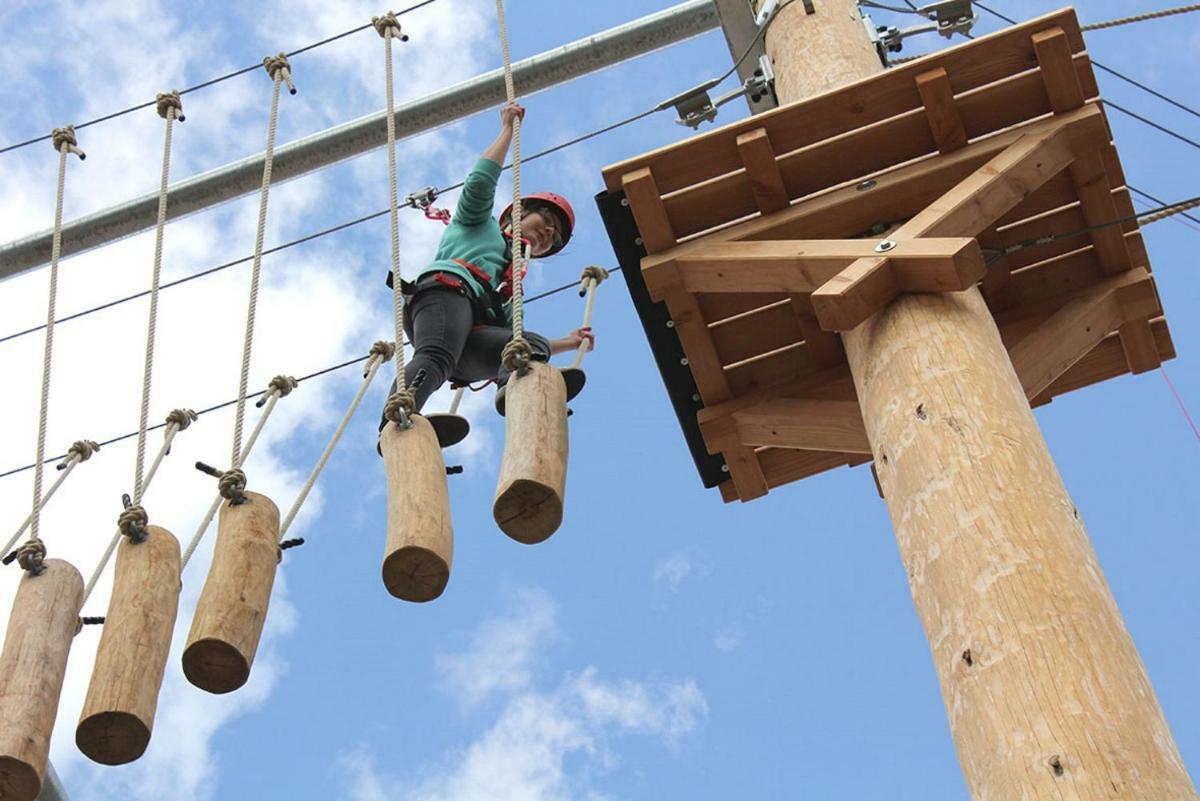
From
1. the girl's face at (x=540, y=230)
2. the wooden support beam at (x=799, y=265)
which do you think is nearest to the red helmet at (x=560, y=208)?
the girl's face at (x=540, y=230)

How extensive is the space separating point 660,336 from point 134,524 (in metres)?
1.55

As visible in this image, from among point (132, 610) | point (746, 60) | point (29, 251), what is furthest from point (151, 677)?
point (29, 251)

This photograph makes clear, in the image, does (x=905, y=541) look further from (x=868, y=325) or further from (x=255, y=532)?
(x=255, y=532)

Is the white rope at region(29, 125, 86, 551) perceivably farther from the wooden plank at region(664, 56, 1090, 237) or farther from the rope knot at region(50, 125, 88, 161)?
the wooden plank at region(664, 56, 1090, 237)

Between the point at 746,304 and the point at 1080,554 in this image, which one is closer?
the point at 1080,554

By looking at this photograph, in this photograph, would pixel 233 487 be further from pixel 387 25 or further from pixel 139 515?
pixel 387 25

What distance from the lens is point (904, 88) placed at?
164 inches

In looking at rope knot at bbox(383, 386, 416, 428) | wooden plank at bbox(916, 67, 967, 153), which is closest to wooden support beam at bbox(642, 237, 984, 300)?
wooden plank at bbox(916, 67, 967, 153)

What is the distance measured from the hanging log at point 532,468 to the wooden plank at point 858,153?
39.5 inches

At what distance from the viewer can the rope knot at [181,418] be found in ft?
17.0

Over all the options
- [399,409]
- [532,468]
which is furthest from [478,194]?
[532,468]

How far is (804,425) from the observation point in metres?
4.46

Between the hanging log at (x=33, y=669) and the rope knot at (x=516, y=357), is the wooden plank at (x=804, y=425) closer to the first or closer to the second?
the rope knot at (x=516, y=357)

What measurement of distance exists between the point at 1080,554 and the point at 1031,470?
0.24 metres
